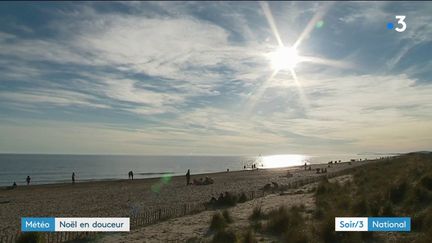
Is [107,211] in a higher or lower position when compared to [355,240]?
lower

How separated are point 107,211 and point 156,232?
385 inches

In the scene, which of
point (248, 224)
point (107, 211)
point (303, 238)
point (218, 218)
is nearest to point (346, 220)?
point (303, 238)

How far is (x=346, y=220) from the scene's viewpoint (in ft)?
35.8

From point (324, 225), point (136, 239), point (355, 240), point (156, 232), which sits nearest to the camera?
point (355, 240)

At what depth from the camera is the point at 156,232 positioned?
13.8 m

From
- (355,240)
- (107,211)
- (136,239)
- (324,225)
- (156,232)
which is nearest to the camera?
(355,240)

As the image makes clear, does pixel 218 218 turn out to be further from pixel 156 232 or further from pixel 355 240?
pixel 355 240

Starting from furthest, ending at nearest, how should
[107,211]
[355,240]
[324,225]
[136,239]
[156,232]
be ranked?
[107,211] → [156,232] → [136,239] → [324,225] → [355,240]

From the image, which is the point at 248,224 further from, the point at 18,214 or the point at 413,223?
the point at 18,214

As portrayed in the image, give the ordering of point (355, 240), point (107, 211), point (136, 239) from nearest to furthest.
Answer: point (355, 240) → point (136, 239) → point (107, 211)

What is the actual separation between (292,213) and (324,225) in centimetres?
327

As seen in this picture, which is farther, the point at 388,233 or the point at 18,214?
the point at 18,214

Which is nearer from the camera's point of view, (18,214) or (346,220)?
(346,220)

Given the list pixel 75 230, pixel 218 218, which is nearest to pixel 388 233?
pixel 218 218
